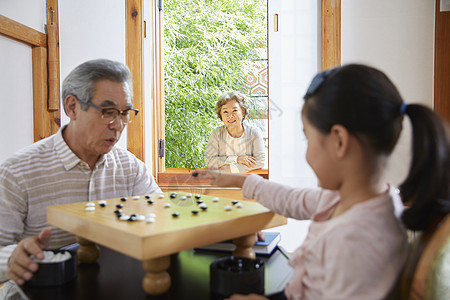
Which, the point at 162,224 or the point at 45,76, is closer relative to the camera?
the point at 162,224

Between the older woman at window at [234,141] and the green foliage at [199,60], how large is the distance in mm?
143

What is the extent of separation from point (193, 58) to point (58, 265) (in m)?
2.65

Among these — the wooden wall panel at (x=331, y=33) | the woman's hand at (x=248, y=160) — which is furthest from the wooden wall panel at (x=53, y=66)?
the wooden wall panel at (x=331, y=33)

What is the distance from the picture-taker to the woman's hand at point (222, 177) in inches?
43.1

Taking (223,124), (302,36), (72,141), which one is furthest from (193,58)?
(72,141)

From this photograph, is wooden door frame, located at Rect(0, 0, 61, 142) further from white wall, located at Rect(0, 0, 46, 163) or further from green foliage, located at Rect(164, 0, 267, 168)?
green foliage, located at Rect(164, 0, 267, 168)

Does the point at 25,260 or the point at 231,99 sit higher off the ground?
the point at 231,99

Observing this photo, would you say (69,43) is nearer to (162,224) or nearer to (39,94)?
(39,94)

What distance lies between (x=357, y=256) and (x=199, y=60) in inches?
114

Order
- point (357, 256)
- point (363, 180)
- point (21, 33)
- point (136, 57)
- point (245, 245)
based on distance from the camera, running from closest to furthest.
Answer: point (357, 256), point (363, 180), point (245, 245), point (21, 33), point (136, 57)

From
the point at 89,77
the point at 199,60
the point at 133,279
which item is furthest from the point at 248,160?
the point at 133,279

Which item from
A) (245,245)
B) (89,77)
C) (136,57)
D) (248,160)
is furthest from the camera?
(248,160)

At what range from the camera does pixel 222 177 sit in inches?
43.9

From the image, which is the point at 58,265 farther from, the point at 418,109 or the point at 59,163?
the point at 418,109
